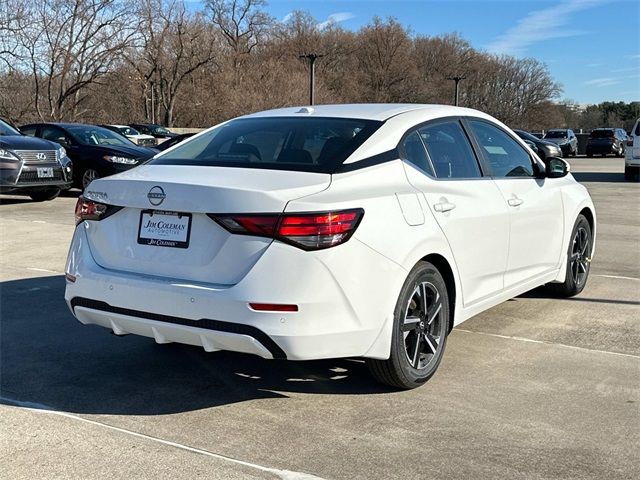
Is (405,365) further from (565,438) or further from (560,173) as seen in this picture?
(560,173)

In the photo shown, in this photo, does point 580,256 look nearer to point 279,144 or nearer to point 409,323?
point 409,323

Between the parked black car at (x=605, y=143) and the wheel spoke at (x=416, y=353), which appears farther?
the parked black car at (x=605, y=143)

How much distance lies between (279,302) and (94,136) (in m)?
12.9

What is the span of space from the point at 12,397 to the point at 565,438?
300 centimetres

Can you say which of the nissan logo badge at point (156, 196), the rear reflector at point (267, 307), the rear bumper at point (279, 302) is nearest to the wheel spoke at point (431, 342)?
the rear bumper at point (279, 302)

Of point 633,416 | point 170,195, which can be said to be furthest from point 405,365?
point 170,195

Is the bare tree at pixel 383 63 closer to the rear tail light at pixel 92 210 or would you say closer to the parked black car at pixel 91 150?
Answer: the parked black car at pixel 91 150

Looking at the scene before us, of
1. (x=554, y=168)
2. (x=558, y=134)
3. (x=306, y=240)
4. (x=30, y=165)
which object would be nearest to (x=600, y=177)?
(x=30, y=165)

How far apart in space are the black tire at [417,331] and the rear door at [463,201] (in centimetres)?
28

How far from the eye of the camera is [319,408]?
396 cm

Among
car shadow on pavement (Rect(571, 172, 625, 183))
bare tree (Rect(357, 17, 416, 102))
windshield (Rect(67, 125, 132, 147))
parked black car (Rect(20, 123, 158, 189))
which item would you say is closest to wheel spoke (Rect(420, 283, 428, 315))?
parked black car (Rect(20, 123, 158, 189))

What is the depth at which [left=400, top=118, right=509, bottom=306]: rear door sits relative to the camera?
4.33m

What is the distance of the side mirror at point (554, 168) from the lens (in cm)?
577

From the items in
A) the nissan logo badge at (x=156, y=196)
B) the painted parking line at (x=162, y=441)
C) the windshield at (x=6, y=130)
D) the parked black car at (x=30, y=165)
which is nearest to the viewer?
the painted parking line at (x=162, y=441)
